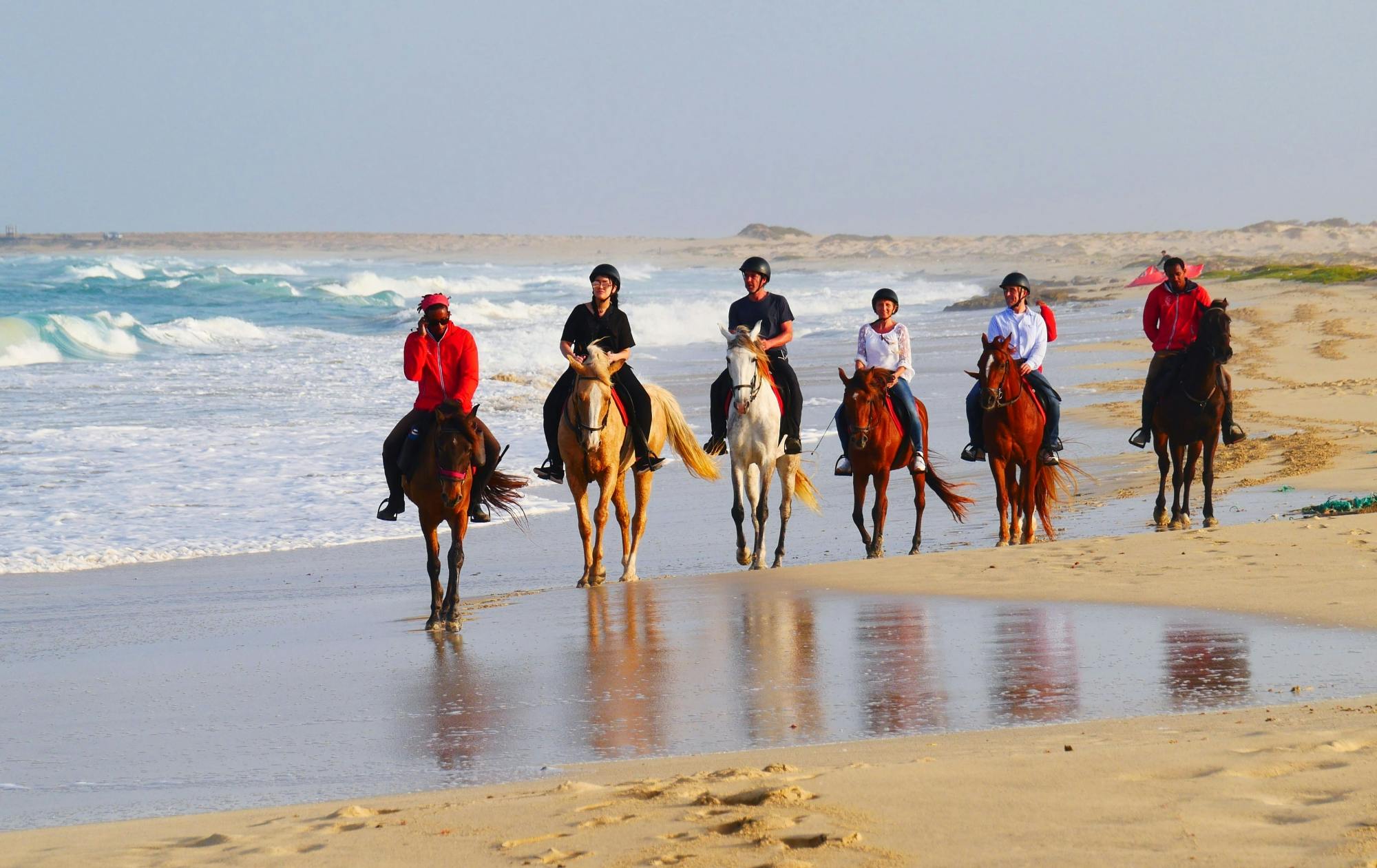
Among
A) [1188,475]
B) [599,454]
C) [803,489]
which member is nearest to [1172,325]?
[1188,475]

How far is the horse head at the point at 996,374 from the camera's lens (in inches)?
435

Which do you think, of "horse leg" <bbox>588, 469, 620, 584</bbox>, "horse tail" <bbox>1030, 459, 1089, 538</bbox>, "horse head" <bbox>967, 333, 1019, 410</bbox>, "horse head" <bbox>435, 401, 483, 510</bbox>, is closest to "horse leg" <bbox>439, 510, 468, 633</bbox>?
"horse head" <bbox>435, 401, 483, 510</bbox>

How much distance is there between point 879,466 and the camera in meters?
11.2

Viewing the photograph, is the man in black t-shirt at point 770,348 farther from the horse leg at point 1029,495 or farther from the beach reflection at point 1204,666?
the beach reflection at point 1204,666

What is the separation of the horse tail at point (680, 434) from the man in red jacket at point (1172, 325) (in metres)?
3.67

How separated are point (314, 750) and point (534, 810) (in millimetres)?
1797

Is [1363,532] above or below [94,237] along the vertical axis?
below

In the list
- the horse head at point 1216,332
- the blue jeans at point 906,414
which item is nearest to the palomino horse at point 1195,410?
the horse head at point 1216,332

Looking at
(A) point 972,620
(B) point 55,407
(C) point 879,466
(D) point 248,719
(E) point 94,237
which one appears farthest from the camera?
(E) point 94,237

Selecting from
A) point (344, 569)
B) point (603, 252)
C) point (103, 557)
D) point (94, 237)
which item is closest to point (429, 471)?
point (344, 569)

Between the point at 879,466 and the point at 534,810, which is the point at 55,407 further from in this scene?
the point at 534,810

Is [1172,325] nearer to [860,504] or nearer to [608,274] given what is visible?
[860,504]

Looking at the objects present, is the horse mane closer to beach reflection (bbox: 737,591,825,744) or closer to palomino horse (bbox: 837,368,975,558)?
palomino horse (bbox: 837,368,975,558)

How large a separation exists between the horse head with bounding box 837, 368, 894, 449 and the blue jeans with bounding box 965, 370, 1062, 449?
858mm
